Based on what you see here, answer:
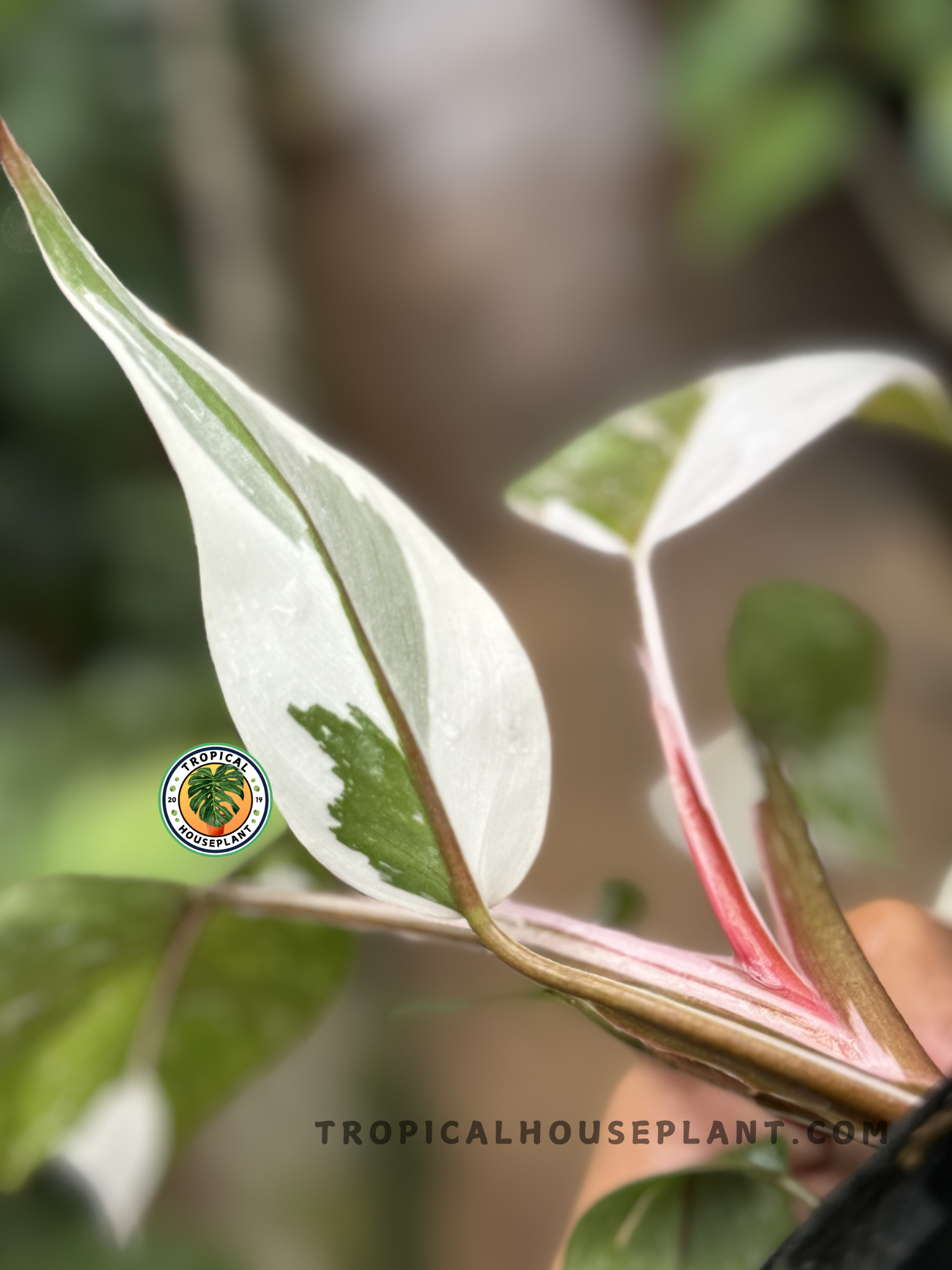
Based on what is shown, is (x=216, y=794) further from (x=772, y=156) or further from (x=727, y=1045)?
(x=772, y=156)

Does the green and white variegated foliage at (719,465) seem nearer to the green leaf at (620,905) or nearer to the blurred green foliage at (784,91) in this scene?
the green leaf at (620,905)

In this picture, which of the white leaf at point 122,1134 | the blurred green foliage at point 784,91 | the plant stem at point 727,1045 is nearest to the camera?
the plant stem at point 727,1045

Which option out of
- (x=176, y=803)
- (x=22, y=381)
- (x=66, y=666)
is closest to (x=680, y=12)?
(x=22, y=381)

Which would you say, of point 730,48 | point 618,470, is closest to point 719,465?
point 618,470

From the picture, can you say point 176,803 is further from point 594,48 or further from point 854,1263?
point 594,48

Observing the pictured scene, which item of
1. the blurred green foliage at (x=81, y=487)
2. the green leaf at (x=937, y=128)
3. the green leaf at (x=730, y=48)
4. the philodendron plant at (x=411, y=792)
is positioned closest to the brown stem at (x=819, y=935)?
the philodendron plant at (x=411, y=792)

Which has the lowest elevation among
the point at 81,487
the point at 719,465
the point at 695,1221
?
the point at 695,1221
